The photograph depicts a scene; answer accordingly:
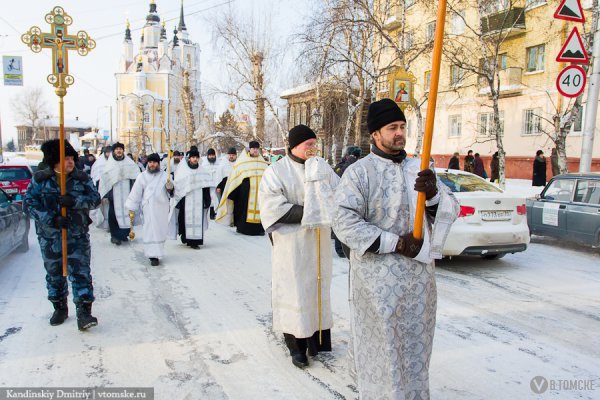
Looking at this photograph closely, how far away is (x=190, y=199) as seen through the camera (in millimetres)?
9602

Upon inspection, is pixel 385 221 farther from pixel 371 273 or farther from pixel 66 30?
pixel 66 30

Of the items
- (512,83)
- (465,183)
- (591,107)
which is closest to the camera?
(465,183)

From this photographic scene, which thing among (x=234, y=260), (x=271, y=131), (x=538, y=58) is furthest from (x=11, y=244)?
(x=271, y=131)

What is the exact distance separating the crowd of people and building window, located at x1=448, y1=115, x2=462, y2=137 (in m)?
23.9

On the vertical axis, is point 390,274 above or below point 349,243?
below

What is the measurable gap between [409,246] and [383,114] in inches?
29.9

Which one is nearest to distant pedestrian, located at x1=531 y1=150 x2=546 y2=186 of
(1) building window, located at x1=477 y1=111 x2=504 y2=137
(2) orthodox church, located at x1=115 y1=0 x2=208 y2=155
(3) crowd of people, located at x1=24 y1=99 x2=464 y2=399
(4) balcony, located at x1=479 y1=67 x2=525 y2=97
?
(1) building window, located at x1=477 y1=111 x2=504 y2=137

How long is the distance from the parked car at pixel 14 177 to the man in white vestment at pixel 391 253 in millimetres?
13347

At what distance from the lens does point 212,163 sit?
13.9 m

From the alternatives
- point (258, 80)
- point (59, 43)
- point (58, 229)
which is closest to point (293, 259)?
point (58, 229)

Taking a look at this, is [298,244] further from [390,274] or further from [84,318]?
[84,318]

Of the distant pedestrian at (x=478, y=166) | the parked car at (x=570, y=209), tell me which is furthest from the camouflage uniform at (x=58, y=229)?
the distant pedestrian at (x=478, y=166)

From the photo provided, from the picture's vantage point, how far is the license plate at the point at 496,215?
24.6 feet

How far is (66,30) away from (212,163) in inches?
320
